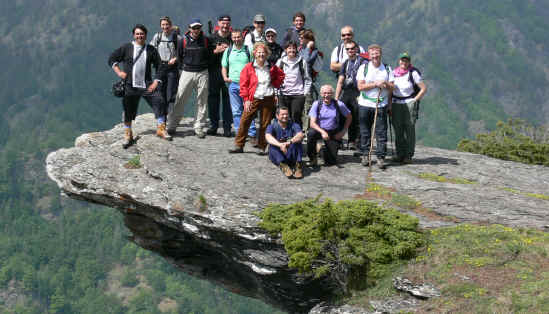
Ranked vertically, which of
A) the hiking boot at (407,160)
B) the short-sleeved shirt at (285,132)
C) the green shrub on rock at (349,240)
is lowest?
the green shrub on rock at (349,240)

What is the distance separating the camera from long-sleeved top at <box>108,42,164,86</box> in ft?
43.2

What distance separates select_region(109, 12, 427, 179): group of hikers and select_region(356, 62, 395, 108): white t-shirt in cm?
2

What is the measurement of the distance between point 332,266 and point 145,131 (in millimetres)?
7063

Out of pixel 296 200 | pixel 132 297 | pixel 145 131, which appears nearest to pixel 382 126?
pixel 296 200

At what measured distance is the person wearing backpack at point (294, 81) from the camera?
13102mm

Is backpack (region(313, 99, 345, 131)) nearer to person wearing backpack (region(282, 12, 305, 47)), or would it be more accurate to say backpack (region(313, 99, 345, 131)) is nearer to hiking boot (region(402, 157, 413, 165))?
hiking boot (region(402, 157, 413, 165))

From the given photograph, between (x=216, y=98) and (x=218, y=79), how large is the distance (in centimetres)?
59

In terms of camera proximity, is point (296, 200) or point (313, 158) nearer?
point (296, 200)

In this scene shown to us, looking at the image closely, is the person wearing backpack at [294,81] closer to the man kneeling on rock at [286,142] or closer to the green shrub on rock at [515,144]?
the man kneeling on rock at [286,142]

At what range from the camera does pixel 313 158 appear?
1304cm

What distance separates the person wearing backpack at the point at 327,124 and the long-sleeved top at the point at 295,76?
28.8 inches

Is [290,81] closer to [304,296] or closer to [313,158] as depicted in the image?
[313,158]

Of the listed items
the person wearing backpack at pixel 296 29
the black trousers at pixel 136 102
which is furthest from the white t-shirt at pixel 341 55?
the black trousers at pixel 136 102

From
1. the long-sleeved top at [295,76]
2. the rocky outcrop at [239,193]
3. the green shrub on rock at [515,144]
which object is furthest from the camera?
the green shrub on rock at [515,144]
